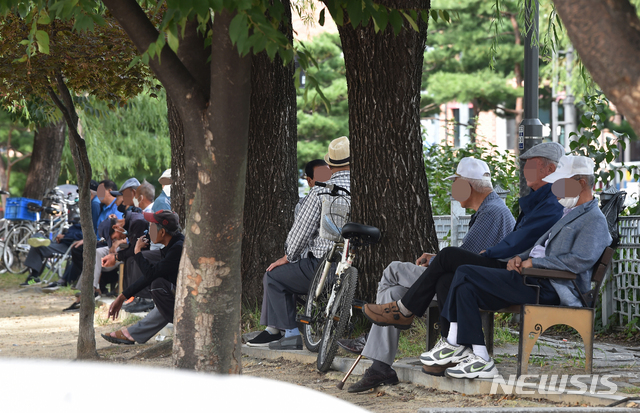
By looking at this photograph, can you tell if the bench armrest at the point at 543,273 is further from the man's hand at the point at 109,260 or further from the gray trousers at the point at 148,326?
the man's hand at the point at 109,260

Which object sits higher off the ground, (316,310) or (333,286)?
(333,286)

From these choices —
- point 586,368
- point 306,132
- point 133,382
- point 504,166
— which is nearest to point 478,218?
point 586,368

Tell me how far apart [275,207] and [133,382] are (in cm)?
545

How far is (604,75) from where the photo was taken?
108 inches

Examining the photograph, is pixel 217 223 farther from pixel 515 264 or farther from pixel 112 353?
pixel 112 353

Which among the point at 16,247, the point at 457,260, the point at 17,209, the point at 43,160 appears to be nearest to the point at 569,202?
the point at 457,260

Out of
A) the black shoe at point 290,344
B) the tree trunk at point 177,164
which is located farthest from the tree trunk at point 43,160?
the black shoe at point 290,344

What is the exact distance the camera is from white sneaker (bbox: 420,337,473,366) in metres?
4.96

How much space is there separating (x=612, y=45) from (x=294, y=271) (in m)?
4.36

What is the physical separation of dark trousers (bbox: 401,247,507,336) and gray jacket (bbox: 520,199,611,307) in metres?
0.45

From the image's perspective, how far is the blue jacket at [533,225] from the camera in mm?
5297

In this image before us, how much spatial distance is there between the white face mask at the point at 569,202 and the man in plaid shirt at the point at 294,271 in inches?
81.6

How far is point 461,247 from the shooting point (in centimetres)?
557

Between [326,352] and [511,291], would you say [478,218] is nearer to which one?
[511,291]
